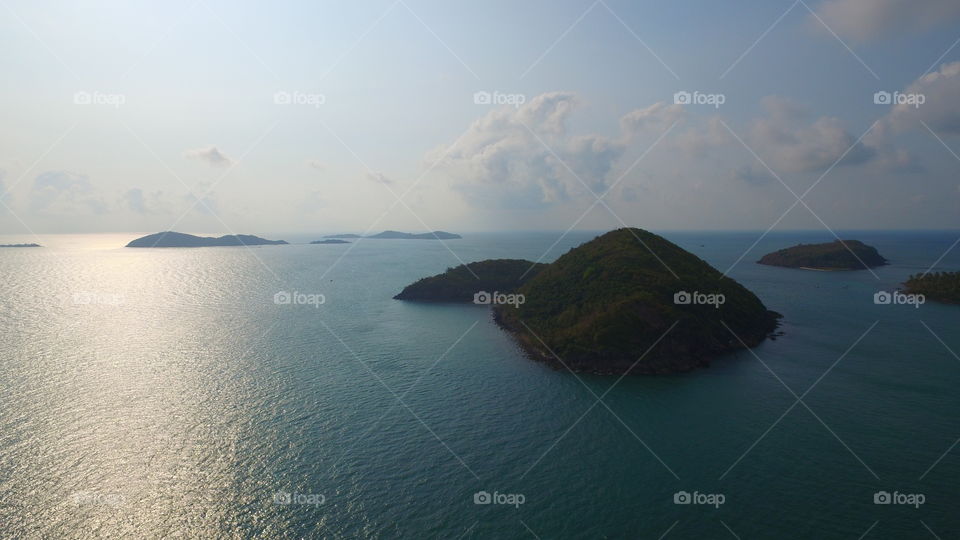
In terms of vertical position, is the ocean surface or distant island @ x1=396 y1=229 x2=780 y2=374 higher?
distant island @ x1=396 y1=229 x2=780 y2=374

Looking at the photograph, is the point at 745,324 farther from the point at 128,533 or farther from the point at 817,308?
the point at 128,533

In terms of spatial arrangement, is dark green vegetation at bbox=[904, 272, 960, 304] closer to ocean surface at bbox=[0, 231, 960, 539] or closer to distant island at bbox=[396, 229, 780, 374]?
ocean surface at bbox=[0, 231, 960, 539]

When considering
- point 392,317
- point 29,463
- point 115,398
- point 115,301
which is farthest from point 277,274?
point 29,463

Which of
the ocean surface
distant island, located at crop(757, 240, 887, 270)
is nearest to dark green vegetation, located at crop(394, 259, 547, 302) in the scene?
the ocean surface

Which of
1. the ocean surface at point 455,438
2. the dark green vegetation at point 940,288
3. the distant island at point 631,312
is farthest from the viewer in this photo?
the dark green vegetation at point 940,288

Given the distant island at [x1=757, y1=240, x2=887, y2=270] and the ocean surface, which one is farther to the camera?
the distant island at [x1=757, y1=240, x2=887, y2=270]

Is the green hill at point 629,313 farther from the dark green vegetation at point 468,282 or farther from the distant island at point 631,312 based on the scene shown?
the dark green vegetation at point 468,282

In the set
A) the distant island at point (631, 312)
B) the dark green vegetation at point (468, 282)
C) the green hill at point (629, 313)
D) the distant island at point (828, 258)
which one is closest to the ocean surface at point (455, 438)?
the distant island at point (631, 312)
